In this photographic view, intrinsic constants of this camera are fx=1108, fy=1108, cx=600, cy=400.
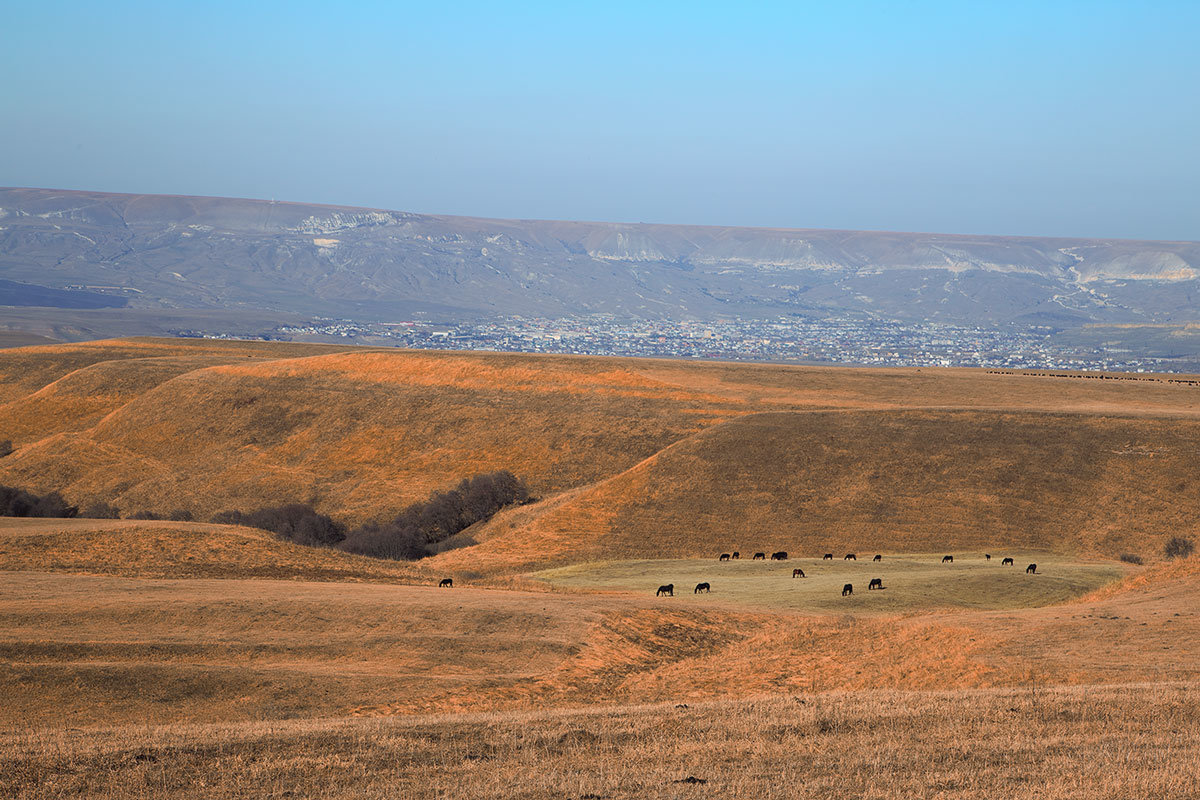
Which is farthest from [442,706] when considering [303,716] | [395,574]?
[395,574]

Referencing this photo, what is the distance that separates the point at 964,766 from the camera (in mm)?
13969

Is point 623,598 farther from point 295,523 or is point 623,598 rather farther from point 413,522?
point 295,523

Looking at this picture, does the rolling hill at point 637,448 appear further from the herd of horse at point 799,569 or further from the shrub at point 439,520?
the herd of horse at point 799,569

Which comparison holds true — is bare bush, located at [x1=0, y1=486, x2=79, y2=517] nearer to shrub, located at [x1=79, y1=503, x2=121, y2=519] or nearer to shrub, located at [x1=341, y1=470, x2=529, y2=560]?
shrub, located at [x1=79, y1=503, x2=121, y2=519]

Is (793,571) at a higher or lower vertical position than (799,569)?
lower

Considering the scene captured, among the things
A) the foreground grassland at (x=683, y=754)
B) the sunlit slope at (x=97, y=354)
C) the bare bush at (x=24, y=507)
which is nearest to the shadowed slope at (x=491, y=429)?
the bare bush at (x=24, y=507)

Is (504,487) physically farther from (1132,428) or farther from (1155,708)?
(1155,708)

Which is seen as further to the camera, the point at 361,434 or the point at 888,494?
the point at 361,434

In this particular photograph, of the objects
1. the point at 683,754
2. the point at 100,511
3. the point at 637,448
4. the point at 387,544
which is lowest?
the point at 100,511

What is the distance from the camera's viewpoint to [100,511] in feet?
225

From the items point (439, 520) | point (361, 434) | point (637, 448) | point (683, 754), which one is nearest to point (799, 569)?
→ point (439, 520)

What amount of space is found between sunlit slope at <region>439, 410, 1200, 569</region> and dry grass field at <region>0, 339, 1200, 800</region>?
0.69 feet

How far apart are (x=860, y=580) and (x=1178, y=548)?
1775cm

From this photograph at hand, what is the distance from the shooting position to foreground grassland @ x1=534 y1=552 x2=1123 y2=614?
114ft
